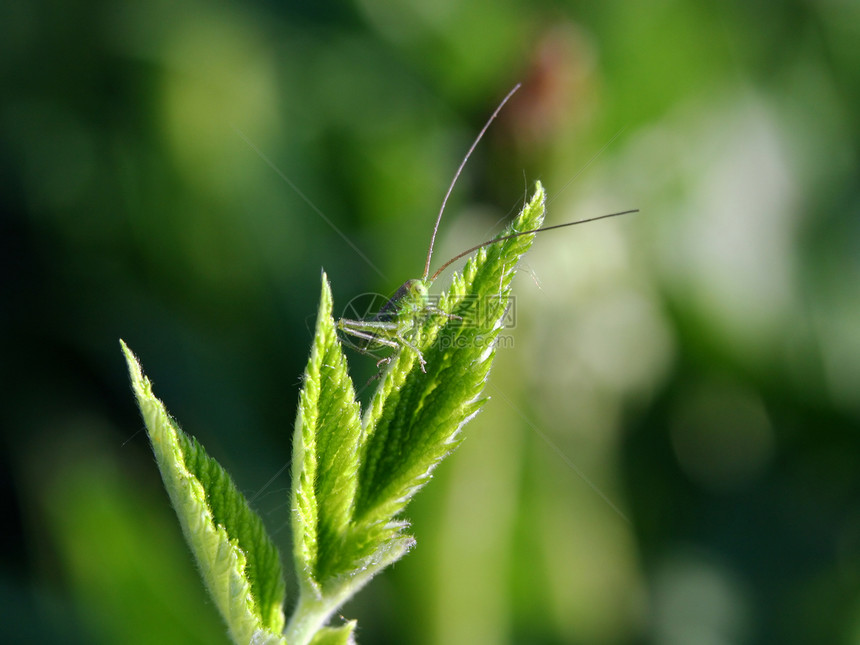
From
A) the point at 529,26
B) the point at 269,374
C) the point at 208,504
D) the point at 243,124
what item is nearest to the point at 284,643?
the point at 208,504

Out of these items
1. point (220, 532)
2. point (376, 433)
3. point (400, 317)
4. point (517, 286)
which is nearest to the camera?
point (220, 532)

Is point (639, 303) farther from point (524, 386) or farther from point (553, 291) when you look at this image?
point (524, 386)

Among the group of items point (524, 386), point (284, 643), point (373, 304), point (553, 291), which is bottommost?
point (524, 386)
